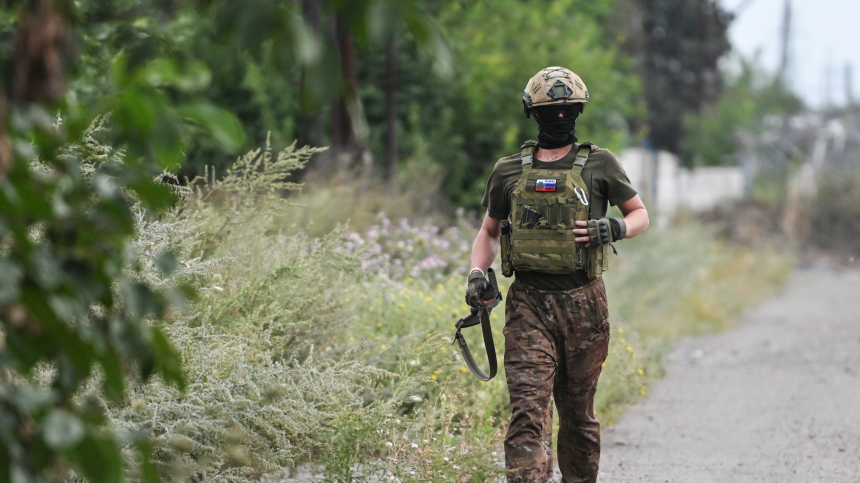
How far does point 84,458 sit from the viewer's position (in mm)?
1514

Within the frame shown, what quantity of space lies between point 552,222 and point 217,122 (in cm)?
264

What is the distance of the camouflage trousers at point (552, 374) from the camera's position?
4027mm

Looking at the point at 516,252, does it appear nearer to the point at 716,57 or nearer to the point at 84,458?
the point at 84,458

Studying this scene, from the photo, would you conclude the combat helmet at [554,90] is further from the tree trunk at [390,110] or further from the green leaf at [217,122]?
the tree trunk at [390,110]

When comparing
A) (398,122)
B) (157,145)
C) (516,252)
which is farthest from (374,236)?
(398,122)

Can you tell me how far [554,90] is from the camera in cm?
417

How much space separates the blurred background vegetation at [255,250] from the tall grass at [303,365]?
0.8 inches

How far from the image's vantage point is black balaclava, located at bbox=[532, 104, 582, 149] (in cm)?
421

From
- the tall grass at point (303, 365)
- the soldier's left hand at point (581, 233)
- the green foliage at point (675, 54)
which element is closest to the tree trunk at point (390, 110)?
the tall grass at point (303, 365)

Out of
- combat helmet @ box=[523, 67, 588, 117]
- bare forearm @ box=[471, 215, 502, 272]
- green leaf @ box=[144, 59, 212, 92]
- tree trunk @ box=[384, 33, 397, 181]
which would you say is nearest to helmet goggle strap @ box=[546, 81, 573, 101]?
combat helmet @ box=[523, 67, 588, 117]

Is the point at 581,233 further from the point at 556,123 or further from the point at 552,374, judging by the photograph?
the point at 552,374

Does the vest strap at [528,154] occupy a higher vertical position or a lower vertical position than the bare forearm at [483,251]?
higher

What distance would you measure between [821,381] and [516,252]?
5652 millimetres

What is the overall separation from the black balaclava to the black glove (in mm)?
599
